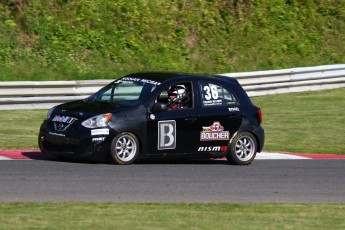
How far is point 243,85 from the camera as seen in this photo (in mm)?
22672

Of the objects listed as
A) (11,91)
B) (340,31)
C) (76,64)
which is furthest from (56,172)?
(340,31)

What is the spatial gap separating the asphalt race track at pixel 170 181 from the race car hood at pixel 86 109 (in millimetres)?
742

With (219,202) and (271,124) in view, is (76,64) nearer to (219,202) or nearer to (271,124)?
(271,124)

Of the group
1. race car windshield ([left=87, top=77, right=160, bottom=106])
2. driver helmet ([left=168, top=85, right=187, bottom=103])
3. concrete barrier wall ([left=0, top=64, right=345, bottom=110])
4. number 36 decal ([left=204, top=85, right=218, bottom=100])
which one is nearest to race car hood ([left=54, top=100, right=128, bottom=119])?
race car windshield ([left=87, top=77, right=160, bottom=106])

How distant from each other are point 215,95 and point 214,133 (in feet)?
2.08

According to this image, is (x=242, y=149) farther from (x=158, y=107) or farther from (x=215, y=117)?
(x=158, y=107)

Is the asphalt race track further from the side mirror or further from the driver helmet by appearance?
the driver helmet

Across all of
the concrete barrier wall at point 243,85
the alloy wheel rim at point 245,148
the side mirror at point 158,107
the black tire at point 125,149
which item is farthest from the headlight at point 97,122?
the concrete barrier wall at point 243,85

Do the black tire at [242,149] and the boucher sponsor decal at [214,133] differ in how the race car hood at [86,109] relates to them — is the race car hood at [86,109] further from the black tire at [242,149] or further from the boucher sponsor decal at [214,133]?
the black tire at [242,149]

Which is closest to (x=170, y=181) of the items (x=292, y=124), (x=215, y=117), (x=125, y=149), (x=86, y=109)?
(x=125, y=149)

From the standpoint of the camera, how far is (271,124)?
19375 mm

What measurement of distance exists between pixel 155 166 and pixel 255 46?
13359 millimetres

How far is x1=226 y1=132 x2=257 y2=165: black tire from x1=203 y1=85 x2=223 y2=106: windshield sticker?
64cm

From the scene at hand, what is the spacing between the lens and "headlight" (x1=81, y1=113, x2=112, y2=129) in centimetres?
1307
